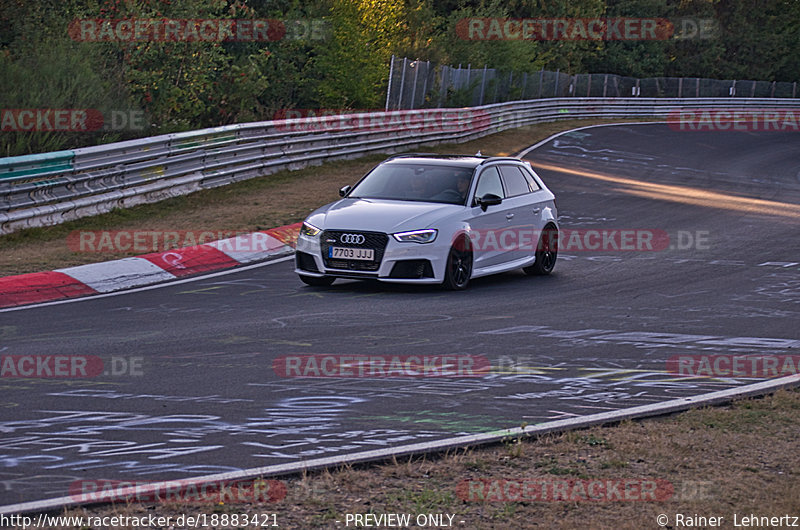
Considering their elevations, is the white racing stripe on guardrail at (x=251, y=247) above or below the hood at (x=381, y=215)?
below

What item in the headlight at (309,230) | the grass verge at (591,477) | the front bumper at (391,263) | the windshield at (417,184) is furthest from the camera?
the windshield at (417,184)

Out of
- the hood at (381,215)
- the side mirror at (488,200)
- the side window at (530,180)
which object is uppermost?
the side window at (530,180)

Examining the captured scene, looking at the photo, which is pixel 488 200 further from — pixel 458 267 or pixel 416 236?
Answer: pixel 416 236

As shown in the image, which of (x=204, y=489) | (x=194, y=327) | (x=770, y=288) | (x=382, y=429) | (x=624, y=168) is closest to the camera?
(x=204, y=489)

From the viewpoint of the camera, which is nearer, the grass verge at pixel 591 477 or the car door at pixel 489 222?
the grass verge at pixel 591 477

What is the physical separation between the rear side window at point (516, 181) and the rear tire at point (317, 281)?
8.88 feet

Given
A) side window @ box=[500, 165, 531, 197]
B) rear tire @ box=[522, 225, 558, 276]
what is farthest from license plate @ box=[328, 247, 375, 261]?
rear tire @ box=[522, 225, 558, 276]

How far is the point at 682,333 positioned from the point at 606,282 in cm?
339

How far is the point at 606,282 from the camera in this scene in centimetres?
1334

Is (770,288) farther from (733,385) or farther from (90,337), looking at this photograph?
(90,337)

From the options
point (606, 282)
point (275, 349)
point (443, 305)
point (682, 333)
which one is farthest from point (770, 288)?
point (275, 349)

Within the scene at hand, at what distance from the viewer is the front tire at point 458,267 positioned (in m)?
12.2

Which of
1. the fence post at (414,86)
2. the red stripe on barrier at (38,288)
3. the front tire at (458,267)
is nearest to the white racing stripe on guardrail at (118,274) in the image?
the red stripe on barrier at (38,288)

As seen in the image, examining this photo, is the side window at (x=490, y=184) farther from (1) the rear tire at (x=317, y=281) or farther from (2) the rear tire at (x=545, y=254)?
(1) the rear tire at (x=317, y=281)
